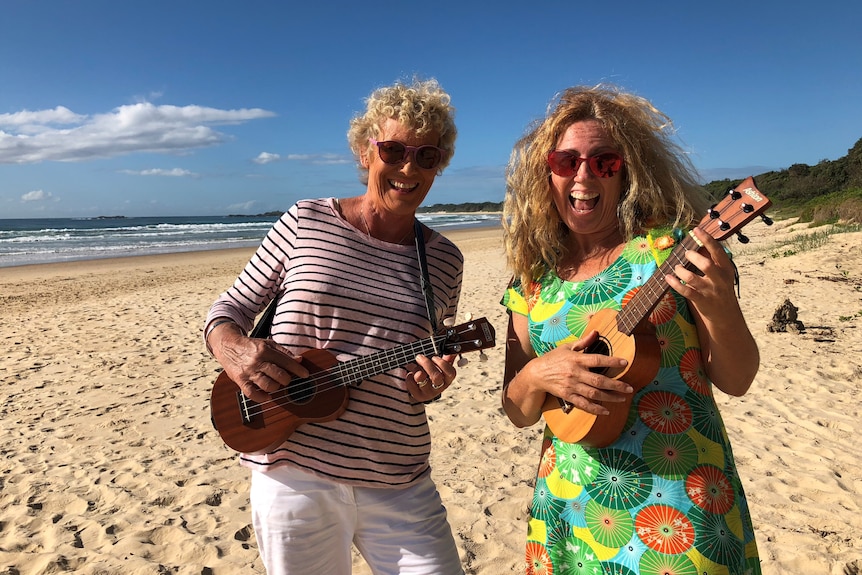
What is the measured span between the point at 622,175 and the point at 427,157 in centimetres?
80

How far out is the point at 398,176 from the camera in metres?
2.38

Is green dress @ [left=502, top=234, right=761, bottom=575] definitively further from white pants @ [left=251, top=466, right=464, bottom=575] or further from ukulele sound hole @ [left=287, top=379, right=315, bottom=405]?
ukulele sound hole @ [left=287, top=379, right=315, bottom=405]

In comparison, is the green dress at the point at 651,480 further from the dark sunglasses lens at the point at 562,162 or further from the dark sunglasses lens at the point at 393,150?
the dark sunglasses lens at the point at 393,150

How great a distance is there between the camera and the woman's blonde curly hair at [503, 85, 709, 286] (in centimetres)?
205

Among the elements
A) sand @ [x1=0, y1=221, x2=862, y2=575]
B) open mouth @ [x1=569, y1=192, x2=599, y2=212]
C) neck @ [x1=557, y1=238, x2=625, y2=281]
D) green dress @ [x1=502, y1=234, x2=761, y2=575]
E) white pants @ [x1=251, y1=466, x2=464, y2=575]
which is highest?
open mouth @ [x1=569, y1=192, x2=599, y2=212]

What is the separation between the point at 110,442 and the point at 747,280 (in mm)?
13097

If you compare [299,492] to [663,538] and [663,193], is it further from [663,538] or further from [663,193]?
[663,193]

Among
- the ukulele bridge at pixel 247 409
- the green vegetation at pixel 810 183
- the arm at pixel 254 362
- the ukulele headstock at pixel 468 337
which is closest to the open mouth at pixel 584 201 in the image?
the ukulele headstock at pixel 468 337

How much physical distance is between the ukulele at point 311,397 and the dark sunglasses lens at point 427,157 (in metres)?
0.70

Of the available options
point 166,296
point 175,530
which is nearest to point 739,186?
point 175,530

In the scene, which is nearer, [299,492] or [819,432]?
[299,492]

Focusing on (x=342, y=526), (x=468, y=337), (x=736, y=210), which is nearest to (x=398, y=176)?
(x=468, y=337)

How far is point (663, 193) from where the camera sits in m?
2.07

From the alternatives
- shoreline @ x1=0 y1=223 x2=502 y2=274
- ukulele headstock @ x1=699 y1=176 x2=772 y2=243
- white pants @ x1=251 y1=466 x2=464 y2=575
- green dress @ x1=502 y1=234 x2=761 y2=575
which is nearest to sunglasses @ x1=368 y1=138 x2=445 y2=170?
green dress @ x1=502 y1=234 x2=761 y2=575
